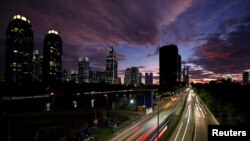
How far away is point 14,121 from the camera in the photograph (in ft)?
257

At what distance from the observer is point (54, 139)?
6212cm

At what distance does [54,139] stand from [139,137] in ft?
87.7

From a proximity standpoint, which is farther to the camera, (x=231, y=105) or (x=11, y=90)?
(x=11, y=90)

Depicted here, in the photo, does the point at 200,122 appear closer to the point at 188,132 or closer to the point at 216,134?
the point at 188,132

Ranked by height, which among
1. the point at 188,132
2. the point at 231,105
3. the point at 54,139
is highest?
the point at 231,105

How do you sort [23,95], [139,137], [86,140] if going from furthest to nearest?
[23,95] → [139,137] → [86,140]

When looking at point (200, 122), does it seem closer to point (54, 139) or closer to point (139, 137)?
point (139, 137)

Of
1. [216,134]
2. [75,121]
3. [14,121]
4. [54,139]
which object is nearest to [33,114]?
[14,121]

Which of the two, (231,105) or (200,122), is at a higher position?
(231,105)

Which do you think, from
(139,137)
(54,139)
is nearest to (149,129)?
(139,137)

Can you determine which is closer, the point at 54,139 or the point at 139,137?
the point at 139,137

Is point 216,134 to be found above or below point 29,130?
above

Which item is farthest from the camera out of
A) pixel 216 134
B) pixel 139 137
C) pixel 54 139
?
pixel 54 139

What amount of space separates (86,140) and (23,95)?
151232mm
